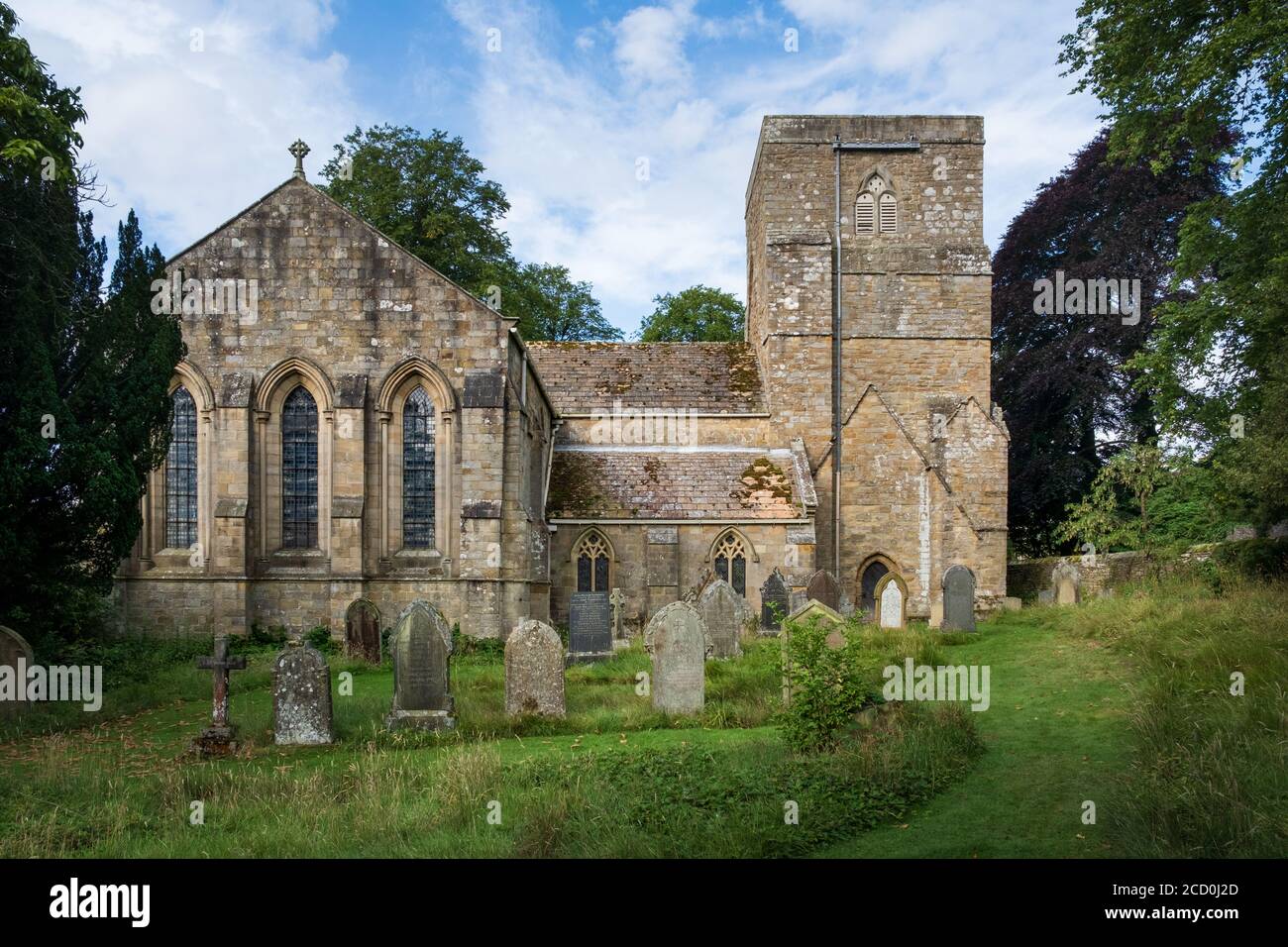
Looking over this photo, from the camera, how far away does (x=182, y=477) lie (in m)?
18.6

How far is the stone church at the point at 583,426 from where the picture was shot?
59.6ft

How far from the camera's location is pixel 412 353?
1852 cm

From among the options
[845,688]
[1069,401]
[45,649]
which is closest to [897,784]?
[845,688]

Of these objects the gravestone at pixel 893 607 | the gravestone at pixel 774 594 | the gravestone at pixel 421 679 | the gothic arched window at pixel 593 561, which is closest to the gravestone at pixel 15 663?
the gravestone at pixel 421 679

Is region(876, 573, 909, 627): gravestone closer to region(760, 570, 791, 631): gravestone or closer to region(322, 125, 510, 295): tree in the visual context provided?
region(760, 570, 791, 631): gravestone

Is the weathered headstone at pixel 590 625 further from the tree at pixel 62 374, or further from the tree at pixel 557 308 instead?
the tree at pixel 557 308

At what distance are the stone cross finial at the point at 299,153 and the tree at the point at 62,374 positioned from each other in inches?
208

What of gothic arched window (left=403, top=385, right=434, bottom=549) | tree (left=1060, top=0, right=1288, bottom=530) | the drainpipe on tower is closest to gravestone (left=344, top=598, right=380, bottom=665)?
gothic arched window (left=403, top=385, right=434, bottom=549)

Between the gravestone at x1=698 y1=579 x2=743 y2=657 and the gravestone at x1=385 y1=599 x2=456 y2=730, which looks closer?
the gravestone at x1=385 y1=599 x2=456 y2=730

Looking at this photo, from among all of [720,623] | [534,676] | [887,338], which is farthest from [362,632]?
[887,338]

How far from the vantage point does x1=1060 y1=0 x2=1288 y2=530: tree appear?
1198 centimetres

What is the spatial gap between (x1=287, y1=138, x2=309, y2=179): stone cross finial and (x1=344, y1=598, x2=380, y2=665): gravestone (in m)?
9.09
